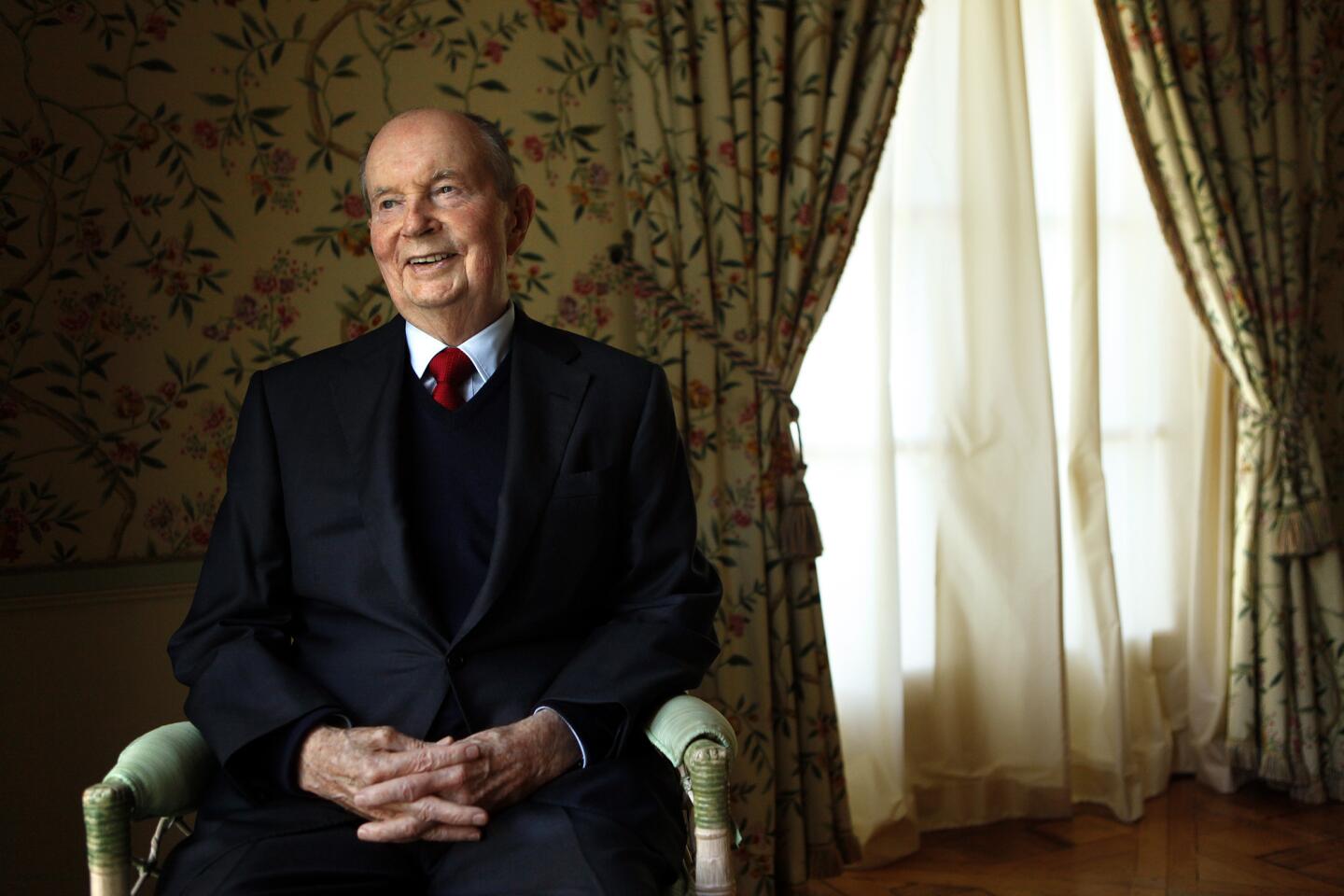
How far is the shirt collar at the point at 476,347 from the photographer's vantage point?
177 cm

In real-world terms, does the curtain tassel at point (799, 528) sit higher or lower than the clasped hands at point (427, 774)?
higher

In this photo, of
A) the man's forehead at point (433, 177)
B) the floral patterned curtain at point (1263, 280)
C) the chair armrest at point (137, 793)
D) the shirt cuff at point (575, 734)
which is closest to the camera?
the chair armrest at point (137, 793)

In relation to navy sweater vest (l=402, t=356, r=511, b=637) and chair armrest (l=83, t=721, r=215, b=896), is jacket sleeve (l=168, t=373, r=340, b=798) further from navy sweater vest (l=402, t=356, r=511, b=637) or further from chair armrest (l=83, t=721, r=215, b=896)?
navy sweater vest (l=402, t=356, r=511, b=637)

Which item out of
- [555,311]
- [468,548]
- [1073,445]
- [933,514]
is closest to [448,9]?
[555,311]

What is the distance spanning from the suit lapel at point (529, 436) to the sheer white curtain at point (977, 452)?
1.23 meters

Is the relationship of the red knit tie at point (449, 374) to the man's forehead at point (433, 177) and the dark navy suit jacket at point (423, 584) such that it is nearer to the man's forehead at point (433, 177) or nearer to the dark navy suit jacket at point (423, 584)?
the dark navy suit jacket at point (423, 584)

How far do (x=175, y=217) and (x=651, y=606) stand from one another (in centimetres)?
126

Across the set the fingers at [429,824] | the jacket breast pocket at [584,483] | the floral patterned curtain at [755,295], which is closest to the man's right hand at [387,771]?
the fingers at [429,824]

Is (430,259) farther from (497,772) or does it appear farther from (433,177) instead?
(497,772)

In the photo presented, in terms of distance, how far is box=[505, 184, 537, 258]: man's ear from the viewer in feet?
5.97

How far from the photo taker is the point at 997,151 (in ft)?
9.91

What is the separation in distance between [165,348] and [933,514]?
69.7 inches

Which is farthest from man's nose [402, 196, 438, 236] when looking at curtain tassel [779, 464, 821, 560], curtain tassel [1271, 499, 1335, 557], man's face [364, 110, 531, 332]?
curtain tassel [1271, 499, 1335, 557]

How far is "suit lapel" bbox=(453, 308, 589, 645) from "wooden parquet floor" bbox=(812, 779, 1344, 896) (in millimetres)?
1424
